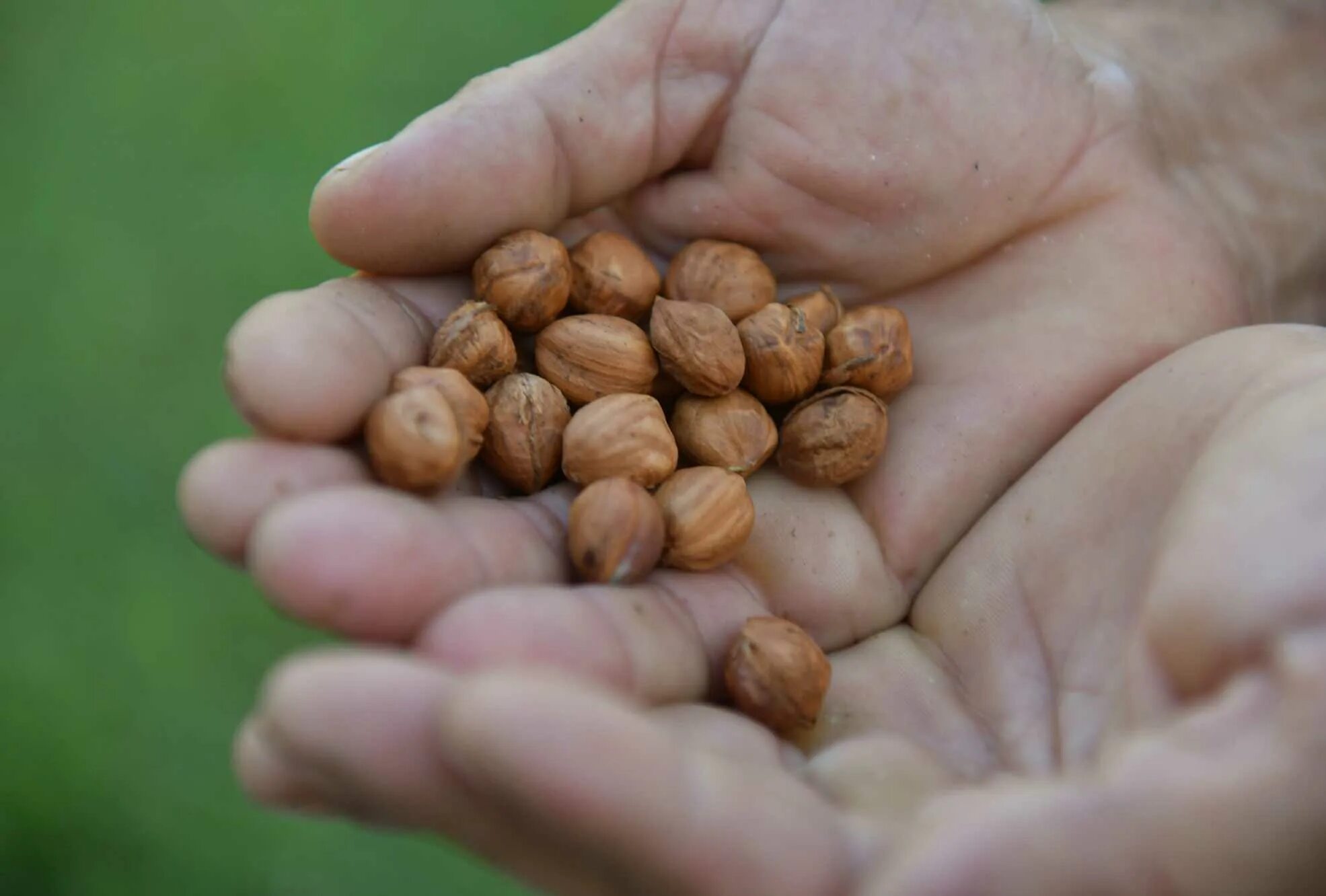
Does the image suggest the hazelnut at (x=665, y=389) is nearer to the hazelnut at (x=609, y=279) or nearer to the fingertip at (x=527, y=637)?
the hazelnut at (x=609, y=279)

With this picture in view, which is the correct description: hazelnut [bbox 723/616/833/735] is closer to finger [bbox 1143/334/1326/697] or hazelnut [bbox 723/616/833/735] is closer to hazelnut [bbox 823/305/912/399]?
finger [bbox 1143/334/1326/697]

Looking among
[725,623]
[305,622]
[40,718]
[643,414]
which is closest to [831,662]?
[725,623]

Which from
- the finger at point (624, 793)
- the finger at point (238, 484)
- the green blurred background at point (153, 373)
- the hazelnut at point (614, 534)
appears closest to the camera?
the finger at point (624, 793)

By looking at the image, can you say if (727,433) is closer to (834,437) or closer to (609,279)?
(834,437)

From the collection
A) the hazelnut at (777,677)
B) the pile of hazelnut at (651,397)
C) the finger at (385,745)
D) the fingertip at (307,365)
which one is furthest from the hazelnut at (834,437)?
the finger at (385,745)

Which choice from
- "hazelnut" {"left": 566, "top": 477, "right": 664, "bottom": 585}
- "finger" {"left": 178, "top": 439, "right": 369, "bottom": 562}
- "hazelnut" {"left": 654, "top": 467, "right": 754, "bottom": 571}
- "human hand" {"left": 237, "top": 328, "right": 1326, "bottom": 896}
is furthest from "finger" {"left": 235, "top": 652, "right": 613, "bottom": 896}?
"hazelnut" {"left": 654, "top": 467, "right": 754, "bottom": 571}

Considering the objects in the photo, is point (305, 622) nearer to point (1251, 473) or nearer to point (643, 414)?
point (643, 414)

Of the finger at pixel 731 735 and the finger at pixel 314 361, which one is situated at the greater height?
the finger at pixel 314 361
